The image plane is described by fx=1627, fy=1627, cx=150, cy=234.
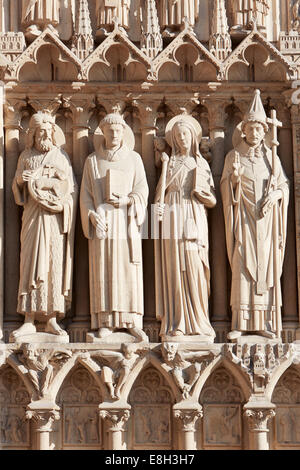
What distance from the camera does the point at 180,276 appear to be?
673 inches

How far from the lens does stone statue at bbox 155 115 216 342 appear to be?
1706cm

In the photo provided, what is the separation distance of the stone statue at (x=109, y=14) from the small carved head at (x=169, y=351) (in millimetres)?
3528

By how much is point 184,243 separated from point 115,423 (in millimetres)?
2024

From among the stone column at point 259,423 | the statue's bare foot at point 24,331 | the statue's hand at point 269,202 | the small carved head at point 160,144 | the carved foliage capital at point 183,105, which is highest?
the carved foliage capital at point 183,105

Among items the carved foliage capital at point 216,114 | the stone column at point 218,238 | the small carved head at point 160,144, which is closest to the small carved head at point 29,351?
the stone column at point 218,238

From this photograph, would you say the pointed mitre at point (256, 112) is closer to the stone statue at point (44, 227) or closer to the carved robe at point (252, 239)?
the carved robe at point (252, 239)

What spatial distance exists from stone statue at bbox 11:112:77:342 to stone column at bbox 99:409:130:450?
98cm

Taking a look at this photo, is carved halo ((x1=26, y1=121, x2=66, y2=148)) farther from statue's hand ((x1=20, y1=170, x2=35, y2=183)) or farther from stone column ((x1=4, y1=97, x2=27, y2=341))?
statue's hand ((x1=20, y1=170, x2=35, y2=183))

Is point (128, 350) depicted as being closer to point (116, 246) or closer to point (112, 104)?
point (116, 246)

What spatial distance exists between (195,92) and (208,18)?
2.94 feet

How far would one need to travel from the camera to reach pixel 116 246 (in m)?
17.0

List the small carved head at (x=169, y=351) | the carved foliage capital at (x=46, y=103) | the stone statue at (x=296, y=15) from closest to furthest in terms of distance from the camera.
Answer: the small carved head at (x=169, y=351), the carved foliage capital at (x=46, y=103), the stone statue at (x=296, y=15)

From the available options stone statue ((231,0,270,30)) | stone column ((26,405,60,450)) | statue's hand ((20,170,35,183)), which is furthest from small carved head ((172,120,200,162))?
stone column ((26,405,60,450))

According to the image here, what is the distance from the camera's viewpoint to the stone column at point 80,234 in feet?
56.7
